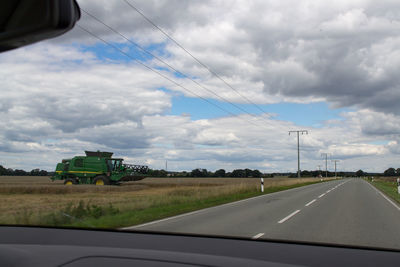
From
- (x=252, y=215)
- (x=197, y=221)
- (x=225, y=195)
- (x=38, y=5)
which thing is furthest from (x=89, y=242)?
(x=225, y=195)

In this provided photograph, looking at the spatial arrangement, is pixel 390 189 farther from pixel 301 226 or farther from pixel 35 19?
pixel 35 19

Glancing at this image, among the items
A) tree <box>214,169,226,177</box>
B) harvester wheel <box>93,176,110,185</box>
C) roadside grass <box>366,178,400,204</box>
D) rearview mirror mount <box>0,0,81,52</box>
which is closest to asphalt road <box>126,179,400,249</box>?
rearview mirror mount <box>0,0,81,52</box>

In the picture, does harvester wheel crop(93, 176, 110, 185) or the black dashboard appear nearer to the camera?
the black dashboard

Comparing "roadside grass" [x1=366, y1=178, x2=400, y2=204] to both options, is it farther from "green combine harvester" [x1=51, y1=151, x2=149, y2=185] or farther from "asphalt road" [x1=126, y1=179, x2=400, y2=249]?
"green combine harvester" [x1=51, y1=151, x2=149, y2=185]

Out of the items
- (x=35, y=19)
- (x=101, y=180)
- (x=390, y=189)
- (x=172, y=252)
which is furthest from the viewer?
(x=101, y=180)

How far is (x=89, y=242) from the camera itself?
128 inches

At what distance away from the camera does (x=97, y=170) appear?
35.7 m

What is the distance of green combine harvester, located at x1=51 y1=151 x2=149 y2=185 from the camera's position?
116 feet

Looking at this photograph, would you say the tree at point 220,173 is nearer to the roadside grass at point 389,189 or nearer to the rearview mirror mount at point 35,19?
the roadside grass at point 389,189

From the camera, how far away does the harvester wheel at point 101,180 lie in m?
34.6

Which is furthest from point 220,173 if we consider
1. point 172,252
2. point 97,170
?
point 172,252

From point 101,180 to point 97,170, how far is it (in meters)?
1.33

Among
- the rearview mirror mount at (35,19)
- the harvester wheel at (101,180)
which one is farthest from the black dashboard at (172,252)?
the harvester wheel at (101,180)

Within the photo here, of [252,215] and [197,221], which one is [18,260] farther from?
[252,215]
